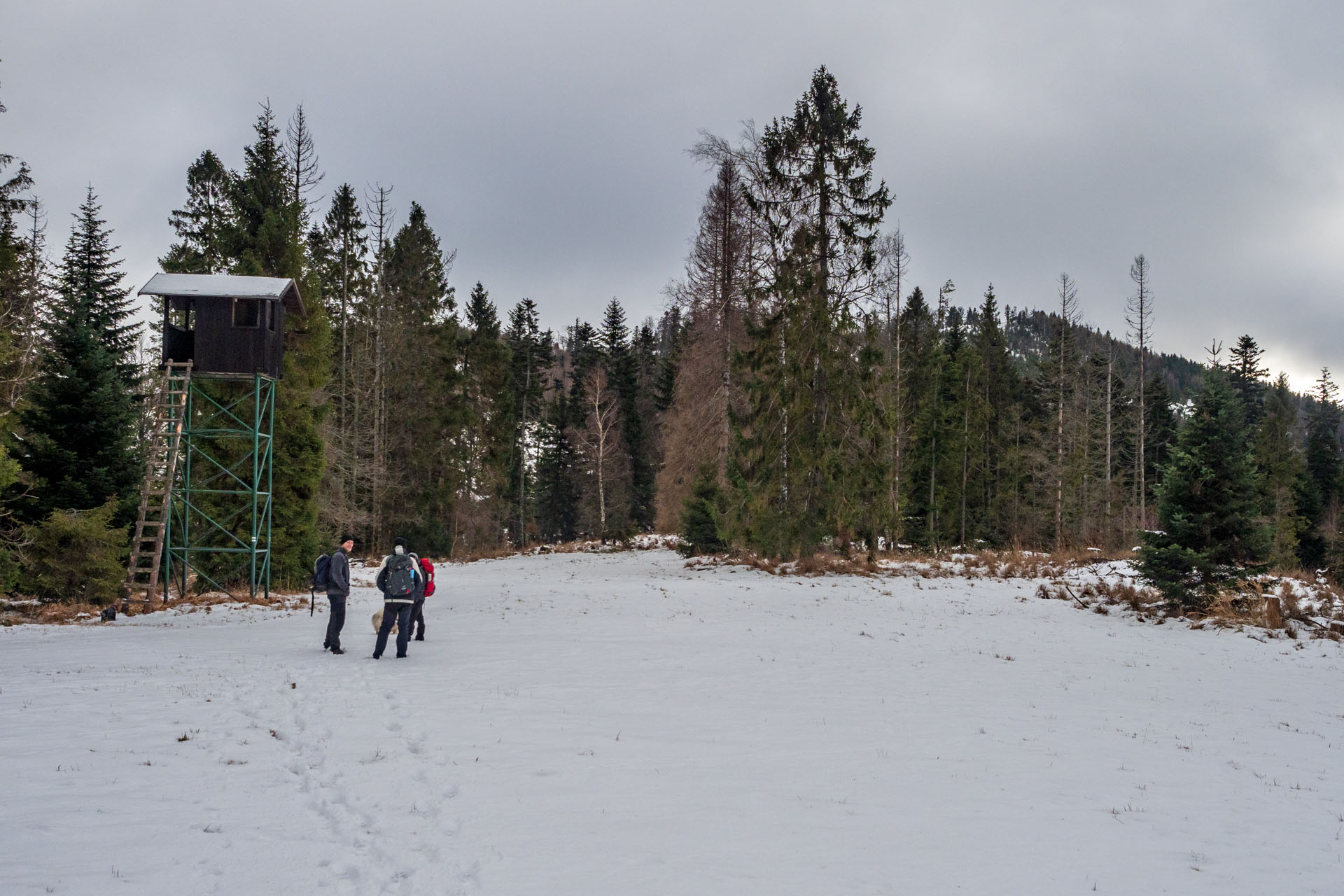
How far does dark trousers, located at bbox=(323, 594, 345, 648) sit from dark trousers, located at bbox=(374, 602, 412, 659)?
0.67m

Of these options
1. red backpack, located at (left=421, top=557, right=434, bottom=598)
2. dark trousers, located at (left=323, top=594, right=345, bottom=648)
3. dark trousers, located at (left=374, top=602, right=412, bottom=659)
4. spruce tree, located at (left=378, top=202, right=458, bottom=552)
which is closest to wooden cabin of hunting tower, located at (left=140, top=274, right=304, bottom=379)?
Result: red backpack, located at (left=421, top=557, right=434, bottom=598)

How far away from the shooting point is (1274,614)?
1530 centimetres

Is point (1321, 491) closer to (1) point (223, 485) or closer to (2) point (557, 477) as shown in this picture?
(2) point (557, 477)

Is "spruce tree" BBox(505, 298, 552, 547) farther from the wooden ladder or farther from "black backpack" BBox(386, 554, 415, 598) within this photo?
"black backpack" BBox(386, 554, 415, 598)

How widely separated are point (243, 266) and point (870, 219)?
66.7 ft

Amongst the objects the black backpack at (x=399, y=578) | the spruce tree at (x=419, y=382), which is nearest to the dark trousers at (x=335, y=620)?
the black backpack at (x=399, y=578)

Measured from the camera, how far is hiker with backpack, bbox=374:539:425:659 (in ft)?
39.3

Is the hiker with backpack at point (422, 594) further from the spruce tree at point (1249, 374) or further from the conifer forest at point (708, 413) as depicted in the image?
the spruce tree at point (1249, 374)

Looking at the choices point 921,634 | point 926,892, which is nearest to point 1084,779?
point 926,892

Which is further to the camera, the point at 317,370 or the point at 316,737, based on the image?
the point at 317,370

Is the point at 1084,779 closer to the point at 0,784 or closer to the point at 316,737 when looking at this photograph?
the point at 316,737

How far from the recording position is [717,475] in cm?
2803

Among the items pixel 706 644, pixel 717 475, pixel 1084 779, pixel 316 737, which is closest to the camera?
pixel 1084 779

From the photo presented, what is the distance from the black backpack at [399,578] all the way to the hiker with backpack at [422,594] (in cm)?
46
